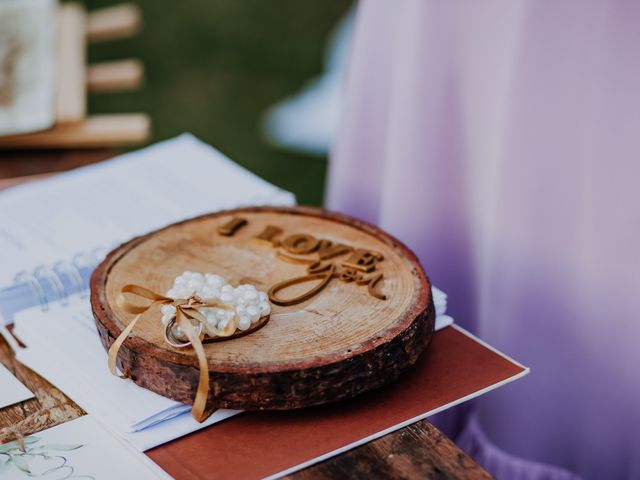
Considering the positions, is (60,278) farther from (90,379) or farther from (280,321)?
(280,321)

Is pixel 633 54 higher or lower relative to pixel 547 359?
higher

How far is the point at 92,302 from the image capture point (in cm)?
79

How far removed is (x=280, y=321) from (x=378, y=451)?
6.2 inches

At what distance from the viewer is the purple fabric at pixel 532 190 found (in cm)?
93

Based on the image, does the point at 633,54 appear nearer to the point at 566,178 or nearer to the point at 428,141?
the point at 566,178

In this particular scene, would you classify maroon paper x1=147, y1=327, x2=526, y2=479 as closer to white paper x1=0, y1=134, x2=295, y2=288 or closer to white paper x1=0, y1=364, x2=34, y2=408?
white paper x1=0, y1=364, x2=34, y2=408

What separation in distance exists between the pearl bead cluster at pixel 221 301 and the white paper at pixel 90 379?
0.07 meters

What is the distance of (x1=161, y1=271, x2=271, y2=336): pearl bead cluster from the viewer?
0.73m

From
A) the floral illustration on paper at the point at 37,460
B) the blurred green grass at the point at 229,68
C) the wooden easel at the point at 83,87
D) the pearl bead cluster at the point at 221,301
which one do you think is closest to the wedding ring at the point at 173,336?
the pearl bead cluster at the point at 221,301

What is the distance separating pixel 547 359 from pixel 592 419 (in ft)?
0.30

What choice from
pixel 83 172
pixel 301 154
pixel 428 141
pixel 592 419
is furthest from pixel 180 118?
pixel 592 419

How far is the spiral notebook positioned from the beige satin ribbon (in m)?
0.19

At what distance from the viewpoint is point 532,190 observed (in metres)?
0.98

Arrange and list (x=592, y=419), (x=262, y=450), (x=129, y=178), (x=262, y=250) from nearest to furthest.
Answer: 1. (x=262, y=450)
2. (x=262, y=250)
3. (x=592, y=419)
4. (x=129, y=178)
